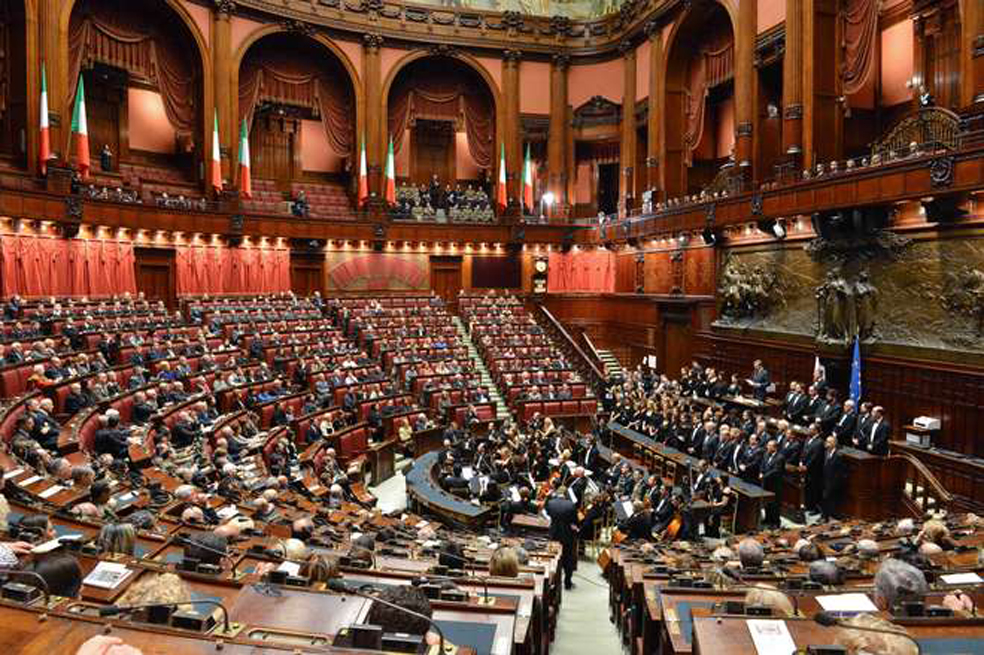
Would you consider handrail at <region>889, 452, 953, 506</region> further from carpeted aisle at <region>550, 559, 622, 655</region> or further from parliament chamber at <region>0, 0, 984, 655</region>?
carpeted aisle at <region>550, 559, 622, 655</region>

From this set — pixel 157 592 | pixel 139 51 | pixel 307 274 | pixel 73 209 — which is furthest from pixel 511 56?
pixel 157 592

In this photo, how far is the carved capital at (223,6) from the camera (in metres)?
20.5

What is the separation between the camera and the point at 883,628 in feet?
7.82

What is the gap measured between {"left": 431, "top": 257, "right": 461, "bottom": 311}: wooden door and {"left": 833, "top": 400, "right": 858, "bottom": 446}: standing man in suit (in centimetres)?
1515

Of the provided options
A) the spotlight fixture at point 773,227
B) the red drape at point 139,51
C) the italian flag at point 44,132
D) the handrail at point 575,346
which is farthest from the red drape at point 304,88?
the spotlight fixture at point 773,227

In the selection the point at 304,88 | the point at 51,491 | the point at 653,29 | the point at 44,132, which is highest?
the point at 653,29

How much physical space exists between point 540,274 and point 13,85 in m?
16.6

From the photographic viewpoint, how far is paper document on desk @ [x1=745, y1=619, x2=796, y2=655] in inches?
102

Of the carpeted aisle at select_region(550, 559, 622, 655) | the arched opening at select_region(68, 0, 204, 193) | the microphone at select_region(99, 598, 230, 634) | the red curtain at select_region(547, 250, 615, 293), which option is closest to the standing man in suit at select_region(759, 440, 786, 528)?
the carpeted aisle at select_region(550, 559, 622, 655)

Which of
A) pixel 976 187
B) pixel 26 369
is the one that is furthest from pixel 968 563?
pixel 26 369

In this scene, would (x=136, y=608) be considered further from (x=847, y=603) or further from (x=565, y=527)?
(x=565, y=527)

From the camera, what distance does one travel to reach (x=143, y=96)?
872 inches

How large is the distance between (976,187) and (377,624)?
35.9 feet

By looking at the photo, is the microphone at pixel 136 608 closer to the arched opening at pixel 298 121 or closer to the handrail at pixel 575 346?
the handrail at pixel 575 346
